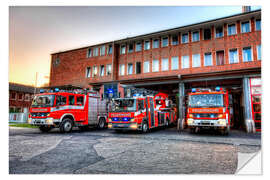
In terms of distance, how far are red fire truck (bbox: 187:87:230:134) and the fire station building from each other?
A: 4.41ft

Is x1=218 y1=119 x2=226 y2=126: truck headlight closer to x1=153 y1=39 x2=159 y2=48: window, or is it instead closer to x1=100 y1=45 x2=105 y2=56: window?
x1=153 y1=39 x2=159 y2=48: window

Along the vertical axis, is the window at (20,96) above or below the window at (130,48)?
below

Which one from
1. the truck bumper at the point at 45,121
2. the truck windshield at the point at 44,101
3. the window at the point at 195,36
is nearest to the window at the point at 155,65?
the window at the point at 195,36

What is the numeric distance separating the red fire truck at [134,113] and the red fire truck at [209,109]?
2.90 m

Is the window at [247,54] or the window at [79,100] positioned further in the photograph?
the window at [247,54]

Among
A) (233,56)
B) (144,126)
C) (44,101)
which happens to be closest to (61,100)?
(44,101)

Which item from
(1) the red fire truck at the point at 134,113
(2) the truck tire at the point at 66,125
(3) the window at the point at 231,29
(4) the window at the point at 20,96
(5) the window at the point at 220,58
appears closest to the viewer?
(1) the red fire truck at the point at 134,113

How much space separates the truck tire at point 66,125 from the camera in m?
12.8

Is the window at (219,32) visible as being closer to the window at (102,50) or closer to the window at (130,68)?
the window at (130,68)
